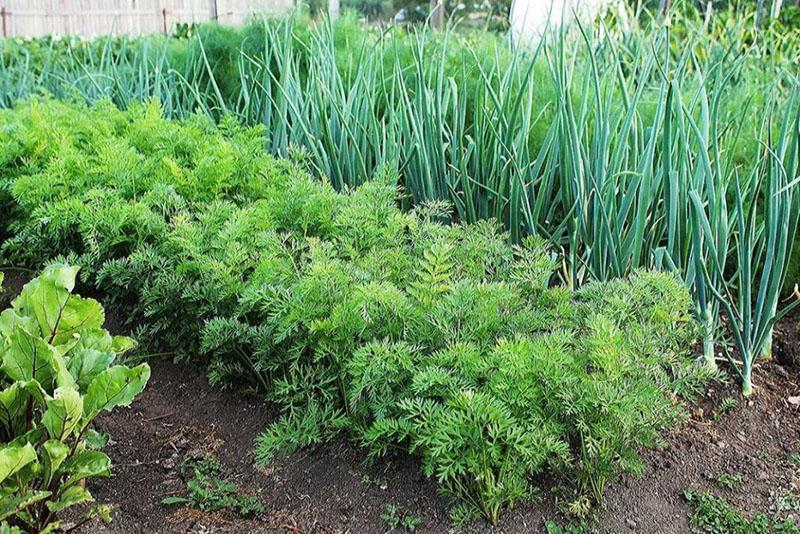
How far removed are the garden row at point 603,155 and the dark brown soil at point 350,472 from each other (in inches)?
6.7

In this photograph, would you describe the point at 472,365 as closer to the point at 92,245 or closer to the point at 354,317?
the point at 354,317

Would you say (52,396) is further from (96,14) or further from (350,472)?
(96,14)

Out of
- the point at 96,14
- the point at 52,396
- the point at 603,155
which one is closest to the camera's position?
the point at 52,396

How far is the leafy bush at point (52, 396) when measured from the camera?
1.38 metres

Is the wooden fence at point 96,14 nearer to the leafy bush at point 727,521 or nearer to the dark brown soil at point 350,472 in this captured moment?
the dark brown soil at point 350,472

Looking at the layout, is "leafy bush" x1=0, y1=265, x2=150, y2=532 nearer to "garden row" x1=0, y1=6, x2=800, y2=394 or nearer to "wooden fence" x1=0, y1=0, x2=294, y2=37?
"garden row" x1=0, y1=6, x2=800, y2=394

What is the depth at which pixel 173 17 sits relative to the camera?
12.5 m

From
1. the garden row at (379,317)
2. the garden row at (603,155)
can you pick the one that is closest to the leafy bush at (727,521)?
the garden row at (379,317)

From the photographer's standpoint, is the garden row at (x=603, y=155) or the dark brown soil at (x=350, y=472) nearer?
the dark brown soil at (x=350, y=472)

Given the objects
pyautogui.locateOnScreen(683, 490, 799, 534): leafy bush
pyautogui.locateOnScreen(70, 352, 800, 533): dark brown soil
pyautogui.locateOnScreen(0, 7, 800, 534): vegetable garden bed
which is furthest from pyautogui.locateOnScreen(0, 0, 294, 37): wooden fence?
pyautogui.locateOnScreen(683, 490, 799, 534): leafy bush

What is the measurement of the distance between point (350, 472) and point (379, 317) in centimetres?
36

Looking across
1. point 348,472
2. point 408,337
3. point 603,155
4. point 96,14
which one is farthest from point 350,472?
point 96,14

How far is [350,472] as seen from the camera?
1.72 metres

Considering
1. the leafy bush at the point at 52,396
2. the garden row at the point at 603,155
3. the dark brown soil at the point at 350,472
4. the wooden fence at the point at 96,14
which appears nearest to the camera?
the leafy bush at the point at 52,396
